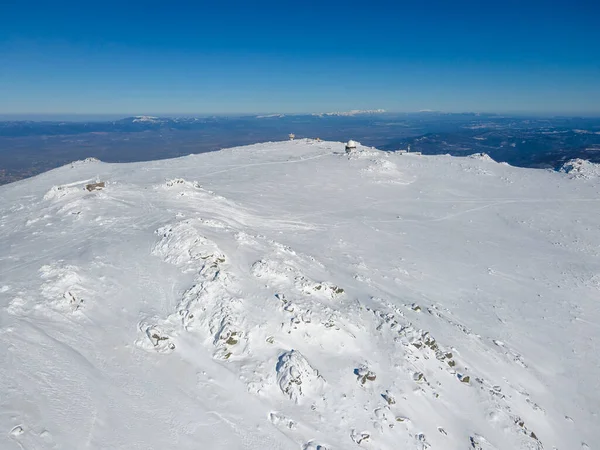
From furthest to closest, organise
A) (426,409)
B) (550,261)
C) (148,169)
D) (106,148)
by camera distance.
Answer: (106,148), (148,169), (550,261), (426,409)

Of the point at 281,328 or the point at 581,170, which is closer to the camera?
the point at 281,328

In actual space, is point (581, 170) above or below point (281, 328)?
above

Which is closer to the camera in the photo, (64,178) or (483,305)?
(483,305)

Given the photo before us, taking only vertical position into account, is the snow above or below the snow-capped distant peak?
below

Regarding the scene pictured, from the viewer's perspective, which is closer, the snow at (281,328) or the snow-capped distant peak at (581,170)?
the snow at (281,328)

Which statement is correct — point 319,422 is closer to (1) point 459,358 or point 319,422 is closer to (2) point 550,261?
(1) point 459,358

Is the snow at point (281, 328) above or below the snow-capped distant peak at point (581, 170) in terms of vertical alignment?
below

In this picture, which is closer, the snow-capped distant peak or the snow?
the snow

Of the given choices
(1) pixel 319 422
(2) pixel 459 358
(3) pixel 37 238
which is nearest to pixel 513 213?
(2) pixel 459 358
